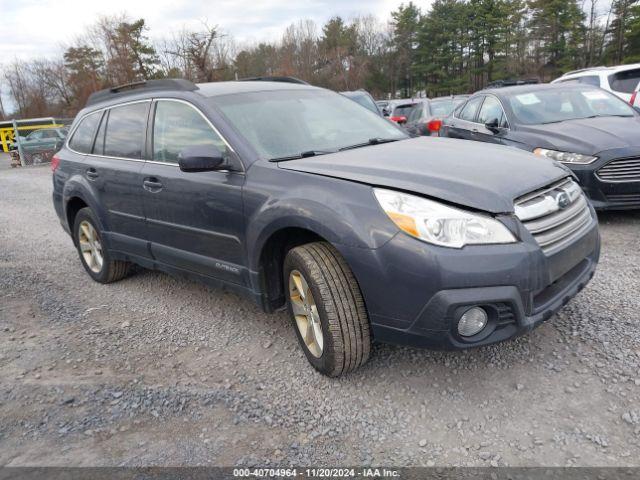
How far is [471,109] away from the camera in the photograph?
291 inches

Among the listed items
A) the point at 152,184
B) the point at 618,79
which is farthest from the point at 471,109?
the point at 152,184

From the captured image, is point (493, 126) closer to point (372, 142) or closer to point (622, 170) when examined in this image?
point (622, 170)

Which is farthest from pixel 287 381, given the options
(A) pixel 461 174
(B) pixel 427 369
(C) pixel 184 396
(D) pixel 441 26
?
(D) pixel 441 26

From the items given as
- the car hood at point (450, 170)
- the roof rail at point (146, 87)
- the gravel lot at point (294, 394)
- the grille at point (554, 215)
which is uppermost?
the roof rail at point (146, 87)

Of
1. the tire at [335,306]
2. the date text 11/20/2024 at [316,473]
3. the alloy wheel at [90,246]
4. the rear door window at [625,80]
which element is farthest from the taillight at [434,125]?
the date text 11/20/2024 at [316,473]

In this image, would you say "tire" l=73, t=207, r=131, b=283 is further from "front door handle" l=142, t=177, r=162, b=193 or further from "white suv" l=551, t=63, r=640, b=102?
"white suv" l=551, t=63, r=640, b=102

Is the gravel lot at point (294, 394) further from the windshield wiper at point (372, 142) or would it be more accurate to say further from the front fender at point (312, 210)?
the windshield wiper at point (372, 142)

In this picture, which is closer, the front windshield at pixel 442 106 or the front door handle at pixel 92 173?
the front door handle at pixel 92 173

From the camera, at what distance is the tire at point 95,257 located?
4.71 m

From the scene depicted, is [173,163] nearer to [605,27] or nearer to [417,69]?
[605,27]

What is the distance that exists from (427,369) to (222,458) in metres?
1.25

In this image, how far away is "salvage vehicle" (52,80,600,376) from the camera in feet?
7.83

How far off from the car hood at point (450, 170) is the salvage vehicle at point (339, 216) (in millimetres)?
10

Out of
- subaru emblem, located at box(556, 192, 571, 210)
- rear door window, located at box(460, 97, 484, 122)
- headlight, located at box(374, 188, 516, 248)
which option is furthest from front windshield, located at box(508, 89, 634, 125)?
headlight, located at box(374, 188, 516, 248)
